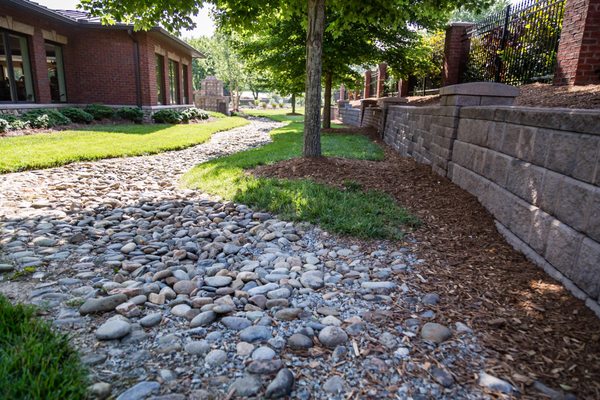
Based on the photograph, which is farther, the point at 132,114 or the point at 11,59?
the point at 132,114

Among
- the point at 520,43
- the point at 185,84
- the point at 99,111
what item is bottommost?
the point at 99,111

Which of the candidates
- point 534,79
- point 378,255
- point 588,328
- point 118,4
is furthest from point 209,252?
point 534,79

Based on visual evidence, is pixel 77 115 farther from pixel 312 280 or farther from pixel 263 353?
pixel 263 353

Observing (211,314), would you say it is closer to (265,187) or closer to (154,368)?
(154,368)

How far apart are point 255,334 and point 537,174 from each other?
251cm

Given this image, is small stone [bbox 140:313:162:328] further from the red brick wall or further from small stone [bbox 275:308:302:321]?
the red brick wall

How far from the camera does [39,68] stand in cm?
1305

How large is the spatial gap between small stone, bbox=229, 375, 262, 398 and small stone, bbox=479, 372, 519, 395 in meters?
1.08

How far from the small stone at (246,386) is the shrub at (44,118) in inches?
459

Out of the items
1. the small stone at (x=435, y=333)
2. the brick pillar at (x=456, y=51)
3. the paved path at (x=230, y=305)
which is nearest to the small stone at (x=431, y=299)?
the paved path at (x=230, y=305)

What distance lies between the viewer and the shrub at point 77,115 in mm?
12531

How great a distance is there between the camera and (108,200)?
16.8 ft

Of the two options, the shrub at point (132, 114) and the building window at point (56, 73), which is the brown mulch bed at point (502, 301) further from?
the building window at point (56, 73)

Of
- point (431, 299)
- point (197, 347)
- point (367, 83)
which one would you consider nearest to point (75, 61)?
point (367, 83)
